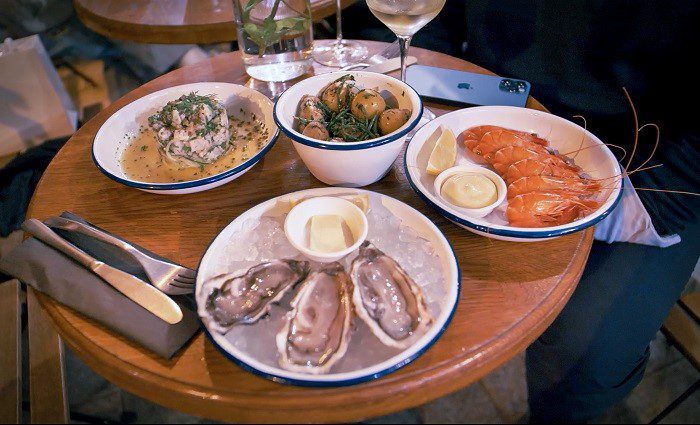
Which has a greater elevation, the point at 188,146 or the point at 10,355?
the point at 188,146

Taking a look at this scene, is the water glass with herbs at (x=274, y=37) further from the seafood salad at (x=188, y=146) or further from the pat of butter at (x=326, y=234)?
the pat of butter at (x=326, y=234)

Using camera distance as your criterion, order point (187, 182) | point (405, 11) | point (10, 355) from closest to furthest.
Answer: point (187, 182) → point (405, 11) → point (10, 355)

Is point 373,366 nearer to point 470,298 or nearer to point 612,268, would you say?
point 470,298

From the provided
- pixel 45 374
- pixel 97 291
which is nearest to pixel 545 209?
pixel 97 291

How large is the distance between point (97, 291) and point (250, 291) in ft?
0.86

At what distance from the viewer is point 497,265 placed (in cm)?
81

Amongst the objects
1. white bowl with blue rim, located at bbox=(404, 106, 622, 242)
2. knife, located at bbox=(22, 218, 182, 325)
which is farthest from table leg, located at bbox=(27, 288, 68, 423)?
white bowl with blue rim, located at bbox=(404, 106, 622, 242)

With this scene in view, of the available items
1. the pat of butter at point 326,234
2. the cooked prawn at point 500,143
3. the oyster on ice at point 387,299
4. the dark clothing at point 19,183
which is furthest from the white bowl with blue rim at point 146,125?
the dark clothing at point 19,183

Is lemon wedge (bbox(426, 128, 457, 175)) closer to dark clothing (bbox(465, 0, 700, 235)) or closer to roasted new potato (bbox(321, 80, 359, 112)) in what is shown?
roasted new potato (bbox(321, 80, 359, 112))

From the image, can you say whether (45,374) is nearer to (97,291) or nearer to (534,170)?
(97,291)

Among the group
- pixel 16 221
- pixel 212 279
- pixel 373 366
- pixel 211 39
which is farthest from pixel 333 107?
pixel 16 221

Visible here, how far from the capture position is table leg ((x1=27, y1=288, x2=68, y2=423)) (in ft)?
3.31

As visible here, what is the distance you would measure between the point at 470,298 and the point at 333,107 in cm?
46

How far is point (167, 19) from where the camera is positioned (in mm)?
1687
